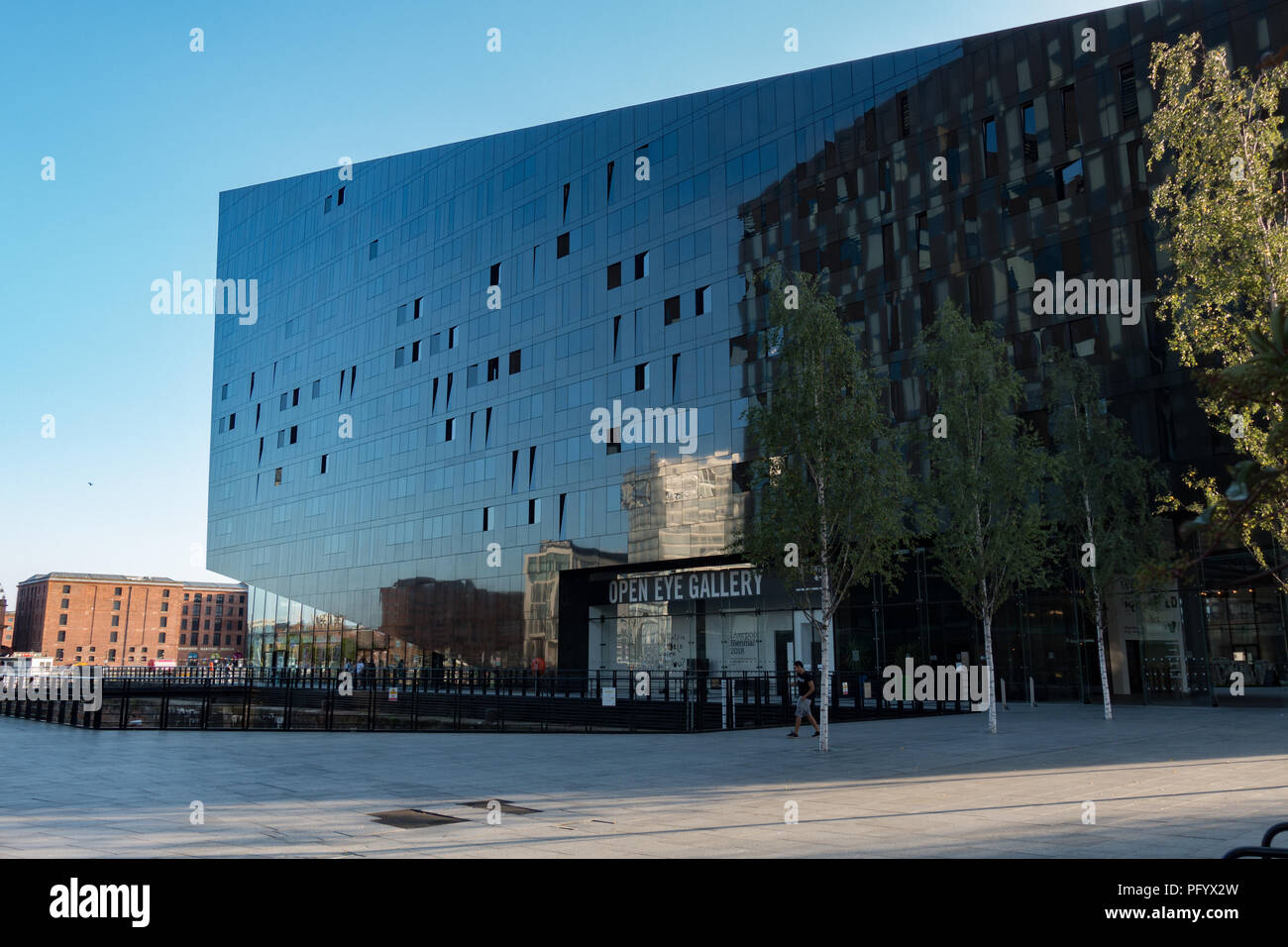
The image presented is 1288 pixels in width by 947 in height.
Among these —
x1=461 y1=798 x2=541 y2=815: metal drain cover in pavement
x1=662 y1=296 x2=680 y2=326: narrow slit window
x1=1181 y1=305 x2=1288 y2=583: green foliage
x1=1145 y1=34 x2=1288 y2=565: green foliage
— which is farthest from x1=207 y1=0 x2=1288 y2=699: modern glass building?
x1=1181 y1=305 x2=1288 y2=583: green foliage

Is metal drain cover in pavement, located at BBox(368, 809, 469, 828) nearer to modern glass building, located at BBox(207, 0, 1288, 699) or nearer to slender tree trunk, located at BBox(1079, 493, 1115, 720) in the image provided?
Answer: modern glass building, located at BBox(207, 0, 1288, 699)

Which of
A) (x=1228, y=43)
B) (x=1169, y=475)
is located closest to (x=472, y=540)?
(x=1169, y=475)

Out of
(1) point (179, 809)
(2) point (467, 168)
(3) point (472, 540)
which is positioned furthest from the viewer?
(2) point (467, 168)

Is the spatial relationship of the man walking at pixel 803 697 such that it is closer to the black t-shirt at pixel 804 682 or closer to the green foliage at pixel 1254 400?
the black t-shirt at pixel 804 682

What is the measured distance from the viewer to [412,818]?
1032 cm

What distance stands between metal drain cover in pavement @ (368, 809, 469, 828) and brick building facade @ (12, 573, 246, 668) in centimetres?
15549

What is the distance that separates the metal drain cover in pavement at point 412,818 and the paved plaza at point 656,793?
161 mm

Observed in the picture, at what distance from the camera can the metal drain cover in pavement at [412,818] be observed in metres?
9.95

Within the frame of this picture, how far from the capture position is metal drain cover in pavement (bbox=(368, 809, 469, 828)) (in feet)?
32.6

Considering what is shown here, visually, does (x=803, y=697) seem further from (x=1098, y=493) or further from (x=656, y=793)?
(x=1098, y=493)

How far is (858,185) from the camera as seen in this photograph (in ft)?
127

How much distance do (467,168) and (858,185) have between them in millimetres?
28118

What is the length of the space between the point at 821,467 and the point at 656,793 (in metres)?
9.60
